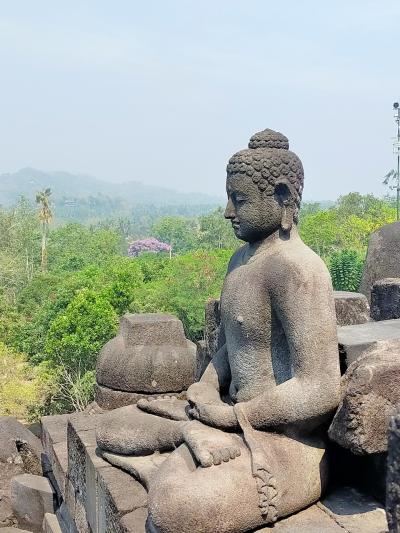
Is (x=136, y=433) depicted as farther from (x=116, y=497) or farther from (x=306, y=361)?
(x=306, y=361)

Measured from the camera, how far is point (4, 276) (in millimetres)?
35906

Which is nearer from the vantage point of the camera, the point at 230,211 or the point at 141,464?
the point at 230,211

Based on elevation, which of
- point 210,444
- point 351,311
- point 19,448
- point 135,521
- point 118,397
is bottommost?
point 19,448

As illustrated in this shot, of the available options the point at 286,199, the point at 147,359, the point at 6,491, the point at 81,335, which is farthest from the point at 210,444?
the point at 81,335

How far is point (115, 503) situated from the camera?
3627mm

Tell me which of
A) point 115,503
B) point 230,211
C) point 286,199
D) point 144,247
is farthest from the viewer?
point 144,247

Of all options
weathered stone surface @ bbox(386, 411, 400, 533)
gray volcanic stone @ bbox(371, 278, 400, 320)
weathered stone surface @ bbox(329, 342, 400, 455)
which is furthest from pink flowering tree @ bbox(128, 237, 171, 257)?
weathered stone surface @ bbox(386, 411, 400, 533)

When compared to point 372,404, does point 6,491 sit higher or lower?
lower

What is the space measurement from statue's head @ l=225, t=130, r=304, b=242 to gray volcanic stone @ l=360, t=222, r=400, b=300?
6254 mm

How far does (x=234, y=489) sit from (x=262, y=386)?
63 cm

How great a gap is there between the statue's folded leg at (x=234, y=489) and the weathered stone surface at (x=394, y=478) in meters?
0.89

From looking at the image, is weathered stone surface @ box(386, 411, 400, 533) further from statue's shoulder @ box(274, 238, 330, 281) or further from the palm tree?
the palm tree

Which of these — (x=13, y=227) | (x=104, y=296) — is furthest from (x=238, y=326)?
(x=13, y=227)

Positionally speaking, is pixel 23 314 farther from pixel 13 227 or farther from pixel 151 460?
pixel 151 460
